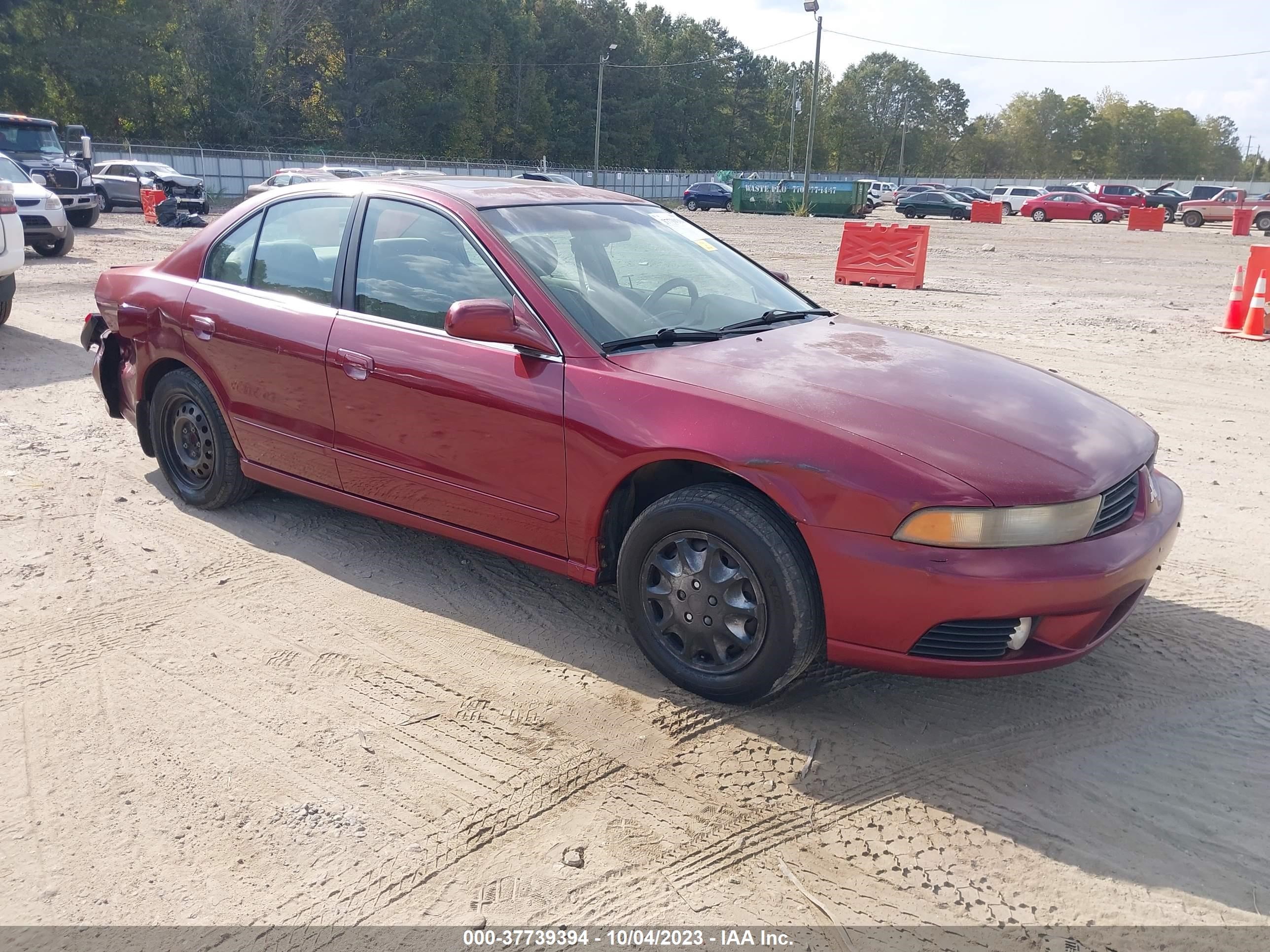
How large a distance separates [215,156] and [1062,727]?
47.4 m

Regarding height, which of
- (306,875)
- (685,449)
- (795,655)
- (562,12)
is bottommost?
(306,875)

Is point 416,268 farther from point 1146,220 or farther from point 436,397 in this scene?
point 1146,220

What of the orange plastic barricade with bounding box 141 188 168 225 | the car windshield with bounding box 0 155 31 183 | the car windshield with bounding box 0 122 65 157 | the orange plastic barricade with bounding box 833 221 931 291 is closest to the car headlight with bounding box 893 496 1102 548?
the orange plastic barricade with bounding box 833 221 931 291

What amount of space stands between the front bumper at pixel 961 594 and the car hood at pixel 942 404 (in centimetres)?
19

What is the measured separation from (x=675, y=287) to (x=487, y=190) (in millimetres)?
938

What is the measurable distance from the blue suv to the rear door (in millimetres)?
47119

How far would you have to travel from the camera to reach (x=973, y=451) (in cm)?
296

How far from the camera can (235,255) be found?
477 centimetres

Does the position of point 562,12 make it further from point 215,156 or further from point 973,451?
point 973,451

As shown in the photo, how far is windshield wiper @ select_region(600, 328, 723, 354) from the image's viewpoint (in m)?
3.55

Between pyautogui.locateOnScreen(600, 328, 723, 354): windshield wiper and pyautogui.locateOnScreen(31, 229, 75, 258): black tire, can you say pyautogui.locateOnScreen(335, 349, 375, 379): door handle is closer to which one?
pyautogui.locateOnScreen(600, 328, 723, 354): windshield wiper

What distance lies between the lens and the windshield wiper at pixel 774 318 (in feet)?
12.9

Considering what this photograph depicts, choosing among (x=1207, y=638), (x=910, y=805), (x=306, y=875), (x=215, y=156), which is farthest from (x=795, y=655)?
(x=215, y=156)

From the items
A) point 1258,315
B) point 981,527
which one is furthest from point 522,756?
point 1258,315
